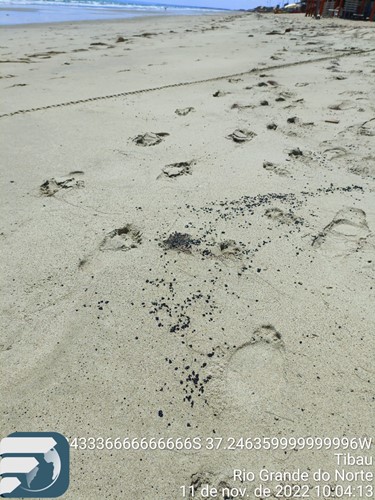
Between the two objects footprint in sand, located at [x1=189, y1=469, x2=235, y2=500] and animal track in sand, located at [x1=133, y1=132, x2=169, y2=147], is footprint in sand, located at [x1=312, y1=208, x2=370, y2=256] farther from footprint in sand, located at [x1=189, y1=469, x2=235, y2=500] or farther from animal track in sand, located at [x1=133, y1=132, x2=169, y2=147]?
animal track in sand, located at [x1=133, y1=132, x2=169, y2=147]

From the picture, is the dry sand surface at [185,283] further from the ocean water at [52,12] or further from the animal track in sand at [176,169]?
the ocean water at [52,12]

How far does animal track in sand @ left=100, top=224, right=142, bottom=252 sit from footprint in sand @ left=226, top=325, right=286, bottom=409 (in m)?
0.93

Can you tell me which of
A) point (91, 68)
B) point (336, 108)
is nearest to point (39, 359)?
point (336, 108)

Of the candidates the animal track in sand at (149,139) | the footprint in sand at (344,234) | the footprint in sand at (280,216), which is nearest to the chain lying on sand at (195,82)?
the animal track in sand at (149,139)

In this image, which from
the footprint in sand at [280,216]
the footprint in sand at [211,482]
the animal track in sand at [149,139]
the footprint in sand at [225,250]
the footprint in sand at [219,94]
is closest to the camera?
the footprint in sand at [211,482]

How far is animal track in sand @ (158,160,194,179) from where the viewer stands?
280 centimetres

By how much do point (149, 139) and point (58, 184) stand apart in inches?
42.5

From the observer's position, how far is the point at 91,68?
19.7 feet

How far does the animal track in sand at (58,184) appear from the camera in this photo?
2.59m

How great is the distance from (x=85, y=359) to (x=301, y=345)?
0.98 metres

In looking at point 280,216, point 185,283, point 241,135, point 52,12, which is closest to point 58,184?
point 185,283

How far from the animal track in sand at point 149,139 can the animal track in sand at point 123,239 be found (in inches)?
52.1

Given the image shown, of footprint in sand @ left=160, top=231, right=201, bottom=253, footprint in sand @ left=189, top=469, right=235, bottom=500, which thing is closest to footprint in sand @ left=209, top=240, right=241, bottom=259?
footprint in sand @ left=160, top=231, right=201, bottom=253

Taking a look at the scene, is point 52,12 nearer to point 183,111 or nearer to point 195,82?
point 195,82
